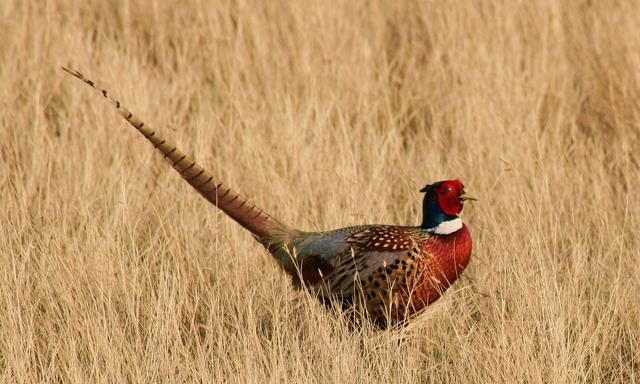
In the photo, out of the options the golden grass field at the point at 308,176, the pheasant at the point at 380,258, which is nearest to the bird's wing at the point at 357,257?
the pheasant at the point at 380,258

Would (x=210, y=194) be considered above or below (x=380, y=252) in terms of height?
above

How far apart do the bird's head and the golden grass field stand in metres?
0.26

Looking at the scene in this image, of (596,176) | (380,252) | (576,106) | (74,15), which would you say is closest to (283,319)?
(380,252)

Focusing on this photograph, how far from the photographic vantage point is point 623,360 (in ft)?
13.8

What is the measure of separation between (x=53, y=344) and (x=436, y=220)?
144 cm

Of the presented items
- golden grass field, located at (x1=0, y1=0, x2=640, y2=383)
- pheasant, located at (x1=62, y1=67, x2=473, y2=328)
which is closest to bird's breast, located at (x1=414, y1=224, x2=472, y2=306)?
pheasant, located at (x1=62, y1=67, x2=473, y2=328)

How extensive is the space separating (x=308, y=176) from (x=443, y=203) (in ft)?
3.75

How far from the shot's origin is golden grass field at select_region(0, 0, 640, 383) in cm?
404

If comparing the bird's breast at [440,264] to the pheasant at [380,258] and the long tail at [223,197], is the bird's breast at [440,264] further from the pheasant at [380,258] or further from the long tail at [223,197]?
the long tail at [223,197]

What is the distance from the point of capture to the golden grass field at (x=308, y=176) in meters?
4.04

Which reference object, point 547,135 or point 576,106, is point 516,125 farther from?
point 576,106

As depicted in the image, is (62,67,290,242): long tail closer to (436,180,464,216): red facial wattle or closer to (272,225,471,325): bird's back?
(272,225,471,325): bird's back

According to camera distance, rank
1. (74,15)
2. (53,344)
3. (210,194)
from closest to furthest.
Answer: (53,344) < (210,194) < (74,15)

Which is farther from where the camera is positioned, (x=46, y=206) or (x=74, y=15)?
(x=74, y=15)
